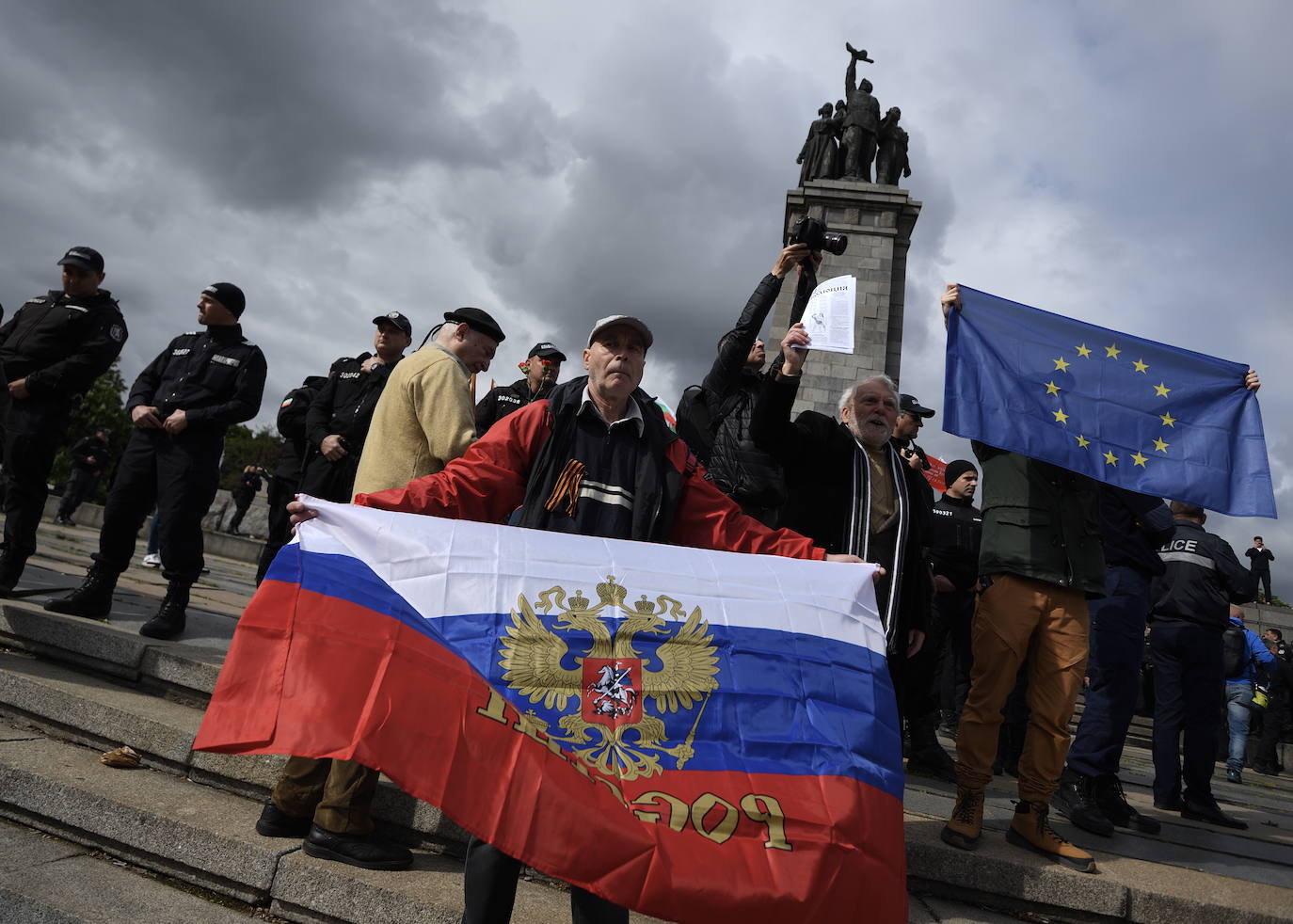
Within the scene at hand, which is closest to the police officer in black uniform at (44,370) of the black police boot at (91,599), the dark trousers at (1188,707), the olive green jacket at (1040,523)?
the black police boot at (91,599)

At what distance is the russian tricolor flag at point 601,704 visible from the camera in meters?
2.01

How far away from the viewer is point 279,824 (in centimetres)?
285

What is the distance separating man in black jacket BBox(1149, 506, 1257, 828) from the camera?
16.8 ft

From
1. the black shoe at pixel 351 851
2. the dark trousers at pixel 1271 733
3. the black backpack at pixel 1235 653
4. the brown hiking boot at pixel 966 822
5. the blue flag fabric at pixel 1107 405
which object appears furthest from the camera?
the dark trousers at pixel 1271 733

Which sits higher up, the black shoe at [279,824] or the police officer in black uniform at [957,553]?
the police officer in black uniform at [957,553]

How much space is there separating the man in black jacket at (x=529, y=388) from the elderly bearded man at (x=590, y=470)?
314cm

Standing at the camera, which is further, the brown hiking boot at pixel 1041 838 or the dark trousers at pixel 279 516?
the dark trousers at pixel 279 516

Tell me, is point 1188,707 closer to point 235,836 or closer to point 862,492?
point 862,492

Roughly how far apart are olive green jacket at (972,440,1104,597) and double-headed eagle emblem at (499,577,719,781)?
194 cm

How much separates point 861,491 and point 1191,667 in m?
3.34

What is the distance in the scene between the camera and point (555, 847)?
6.41 feet

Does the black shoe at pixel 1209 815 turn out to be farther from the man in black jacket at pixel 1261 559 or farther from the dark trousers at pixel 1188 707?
the man in black jacket at pixel 1261 559

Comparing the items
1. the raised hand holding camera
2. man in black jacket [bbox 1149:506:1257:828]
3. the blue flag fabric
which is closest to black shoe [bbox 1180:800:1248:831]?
man in black jacket [bbox 1149:506:1257:828]

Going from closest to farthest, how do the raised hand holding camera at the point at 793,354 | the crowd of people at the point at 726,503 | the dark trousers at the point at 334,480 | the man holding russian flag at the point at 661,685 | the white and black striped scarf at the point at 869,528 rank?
1. the man holding russian flag at the point at 661,685
2. the crowd of people at the point at 726,503
3. the raised hand holding camera at the point at 793,354
4. the white and black striped scarf at the point at 869,528
5. the dark trousers at the point at 334,480
